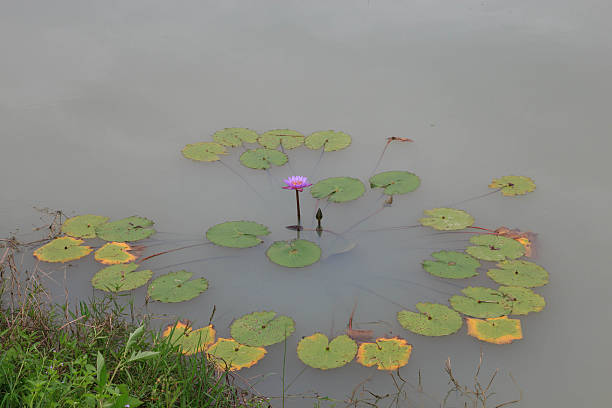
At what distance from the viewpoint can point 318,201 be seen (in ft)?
8.66

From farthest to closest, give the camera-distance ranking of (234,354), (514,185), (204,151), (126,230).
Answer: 1. (204,151)
2. (514,185)
3. (126,230)
4. (234,354)

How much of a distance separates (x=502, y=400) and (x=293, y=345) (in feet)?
2.25

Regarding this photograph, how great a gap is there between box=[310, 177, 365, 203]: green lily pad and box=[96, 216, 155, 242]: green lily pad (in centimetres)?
75

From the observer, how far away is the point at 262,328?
77.4 inches

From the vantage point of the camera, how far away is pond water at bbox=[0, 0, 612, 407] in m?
2.06

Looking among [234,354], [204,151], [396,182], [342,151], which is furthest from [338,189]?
[234,354]

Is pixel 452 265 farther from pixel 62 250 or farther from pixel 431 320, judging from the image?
pixel 62 250

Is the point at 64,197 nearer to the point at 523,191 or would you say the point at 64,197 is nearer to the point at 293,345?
the point at 293,345

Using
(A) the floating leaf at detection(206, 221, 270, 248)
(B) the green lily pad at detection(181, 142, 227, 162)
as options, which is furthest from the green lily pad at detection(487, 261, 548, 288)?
(B) the green lily pad at detection(181, 142, 227, 162)

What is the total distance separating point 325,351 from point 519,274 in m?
0.85

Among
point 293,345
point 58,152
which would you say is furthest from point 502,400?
point 58,152

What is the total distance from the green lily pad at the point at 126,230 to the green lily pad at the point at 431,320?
44.6 inches

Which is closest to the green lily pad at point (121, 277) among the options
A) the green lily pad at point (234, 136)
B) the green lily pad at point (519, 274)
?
the green lily pad at point (234, 136)

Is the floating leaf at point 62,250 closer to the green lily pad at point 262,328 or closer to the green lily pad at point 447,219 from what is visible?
the green lily pad at point 262,328
